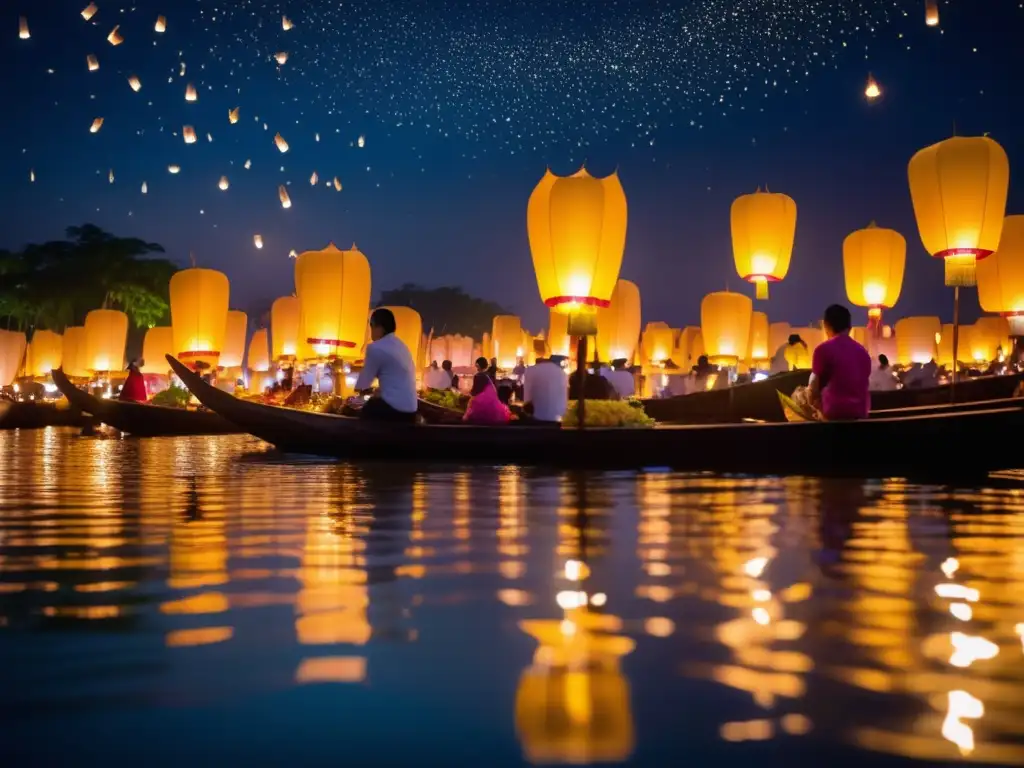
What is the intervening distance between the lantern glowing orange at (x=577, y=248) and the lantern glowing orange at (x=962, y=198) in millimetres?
3382

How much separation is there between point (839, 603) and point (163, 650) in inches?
72.2

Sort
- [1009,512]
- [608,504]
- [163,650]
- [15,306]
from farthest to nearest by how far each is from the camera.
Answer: [15,306] → [608,504] → [1009,512] → [163,650]

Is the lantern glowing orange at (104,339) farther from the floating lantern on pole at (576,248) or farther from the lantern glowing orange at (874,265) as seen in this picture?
the lantern glowing orange at (874,265)

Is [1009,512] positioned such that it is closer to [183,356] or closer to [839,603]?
[839,603]

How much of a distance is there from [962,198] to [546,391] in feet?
Answer: 15.5

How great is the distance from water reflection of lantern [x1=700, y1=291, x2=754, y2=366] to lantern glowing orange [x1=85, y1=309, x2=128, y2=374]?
12656mm

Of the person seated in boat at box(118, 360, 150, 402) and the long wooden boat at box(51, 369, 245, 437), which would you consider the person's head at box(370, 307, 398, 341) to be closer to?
the long wooden boat at box(51, 369, 245, 437)

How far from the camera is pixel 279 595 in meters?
2.96

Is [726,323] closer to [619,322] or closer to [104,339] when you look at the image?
[619,322]

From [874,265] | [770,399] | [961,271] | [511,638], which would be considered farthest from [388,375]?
[874,265]

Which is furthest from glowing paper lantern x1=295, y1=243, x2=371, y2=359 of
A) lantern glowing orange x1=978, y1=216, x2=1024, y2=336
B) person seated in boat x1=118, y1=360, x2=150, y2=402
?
lantern glowing orange x1=978, y1=216, x2=1024, y2=336

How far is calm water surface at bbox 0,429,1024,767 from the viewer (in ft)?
5.63

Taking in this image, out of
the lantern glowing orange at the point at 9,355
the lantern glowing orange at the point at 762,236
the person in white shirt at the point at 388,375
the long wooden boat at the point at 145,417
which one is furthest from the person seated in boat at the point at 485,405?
the lantern glowing orange at the point at 9,355

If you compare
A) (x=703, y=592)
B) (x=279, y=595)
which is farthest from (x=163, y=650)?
(x=703, y=592)
